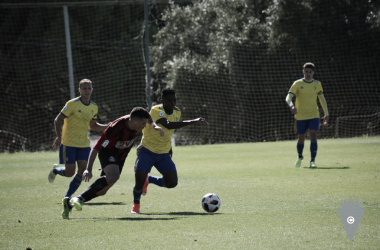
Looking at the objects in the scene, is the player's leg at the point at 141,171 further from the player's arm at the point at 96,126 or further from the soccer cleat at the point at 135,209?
the player's arm at the point at 96,126

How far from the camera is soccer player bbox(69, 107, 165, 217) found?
23.4 ft

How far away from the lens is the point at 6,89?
96.8 ft

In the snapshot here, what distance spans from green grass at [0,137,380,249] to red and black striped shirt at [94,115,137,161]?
0.90m

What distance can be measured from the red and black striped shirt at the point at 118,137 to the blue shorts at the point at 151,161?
37cm

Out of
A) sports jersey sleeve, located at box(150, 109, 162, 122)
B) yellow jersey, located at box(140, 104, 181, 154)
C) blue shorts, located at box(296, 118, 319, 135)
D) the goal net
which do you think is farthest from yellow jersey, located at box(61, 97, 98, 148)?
the goal net

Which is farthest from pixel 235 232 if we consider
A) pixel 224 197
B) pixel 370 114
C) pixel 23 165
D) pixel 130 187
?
pixel 370 114

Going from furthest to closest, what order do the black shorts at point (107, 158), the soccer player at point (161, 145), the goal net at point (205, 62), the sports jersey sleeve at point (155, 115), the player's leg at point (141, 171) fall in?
the goal net at point (205, 62) → the sports jersey sleeve at point (155, 115) → the soccer player at point (161, 145) → the player's leg at point (141, 171) → the black shorts at point (107, 158)

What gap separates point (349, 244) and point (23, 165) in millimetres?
13519

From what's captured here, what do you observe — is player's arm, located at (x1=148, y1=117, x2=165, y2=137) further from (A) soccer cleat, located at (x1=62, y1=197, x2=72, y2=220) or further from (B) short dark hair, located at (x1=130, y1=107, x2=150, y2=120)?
(A) soccer cleat, located at (x1=62, y1=197, x2=72, y2=220)

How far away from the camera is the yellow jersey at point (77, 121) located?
30.0ft

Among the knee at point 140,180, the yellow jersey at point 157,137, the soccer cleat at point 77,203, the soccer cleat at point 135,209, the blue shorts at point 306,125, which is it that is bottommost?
the soccer cleat at point 135,209

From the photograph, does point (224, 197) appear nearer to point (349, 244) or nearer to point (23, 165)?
point (349, 244)

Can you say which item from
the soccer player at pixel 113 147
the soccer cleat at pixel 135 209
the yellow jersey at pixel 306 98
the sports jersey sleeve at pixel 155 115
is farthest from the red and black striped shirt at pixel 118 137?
the yellow jersey at pixel 306 98

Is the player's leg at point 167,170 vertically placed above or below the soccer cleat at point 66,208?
above
